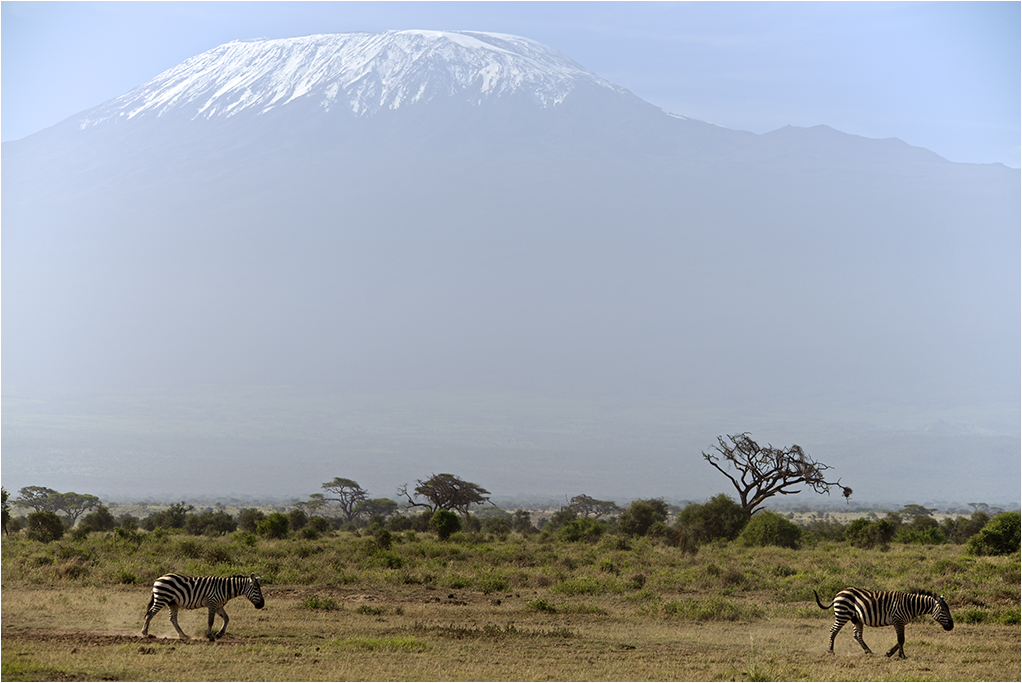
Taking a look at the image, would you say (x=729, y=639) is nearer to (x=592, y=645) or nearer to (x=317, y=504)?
(x=592, y=645)

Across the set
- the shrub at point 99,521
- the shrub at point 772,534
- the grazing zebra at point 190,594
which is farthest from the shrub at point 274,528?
the grazing zebra at point 190,594

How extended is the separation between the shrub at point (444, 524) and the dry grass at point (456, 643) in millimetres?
17596

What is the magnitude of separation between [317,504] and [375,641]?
66857 mm

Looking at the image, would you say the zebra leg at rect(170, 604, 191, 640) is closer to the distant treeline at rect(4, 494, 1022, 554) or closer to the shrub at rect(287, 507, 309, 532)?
the distant treeline at rect(4, 494, 1022, 554)

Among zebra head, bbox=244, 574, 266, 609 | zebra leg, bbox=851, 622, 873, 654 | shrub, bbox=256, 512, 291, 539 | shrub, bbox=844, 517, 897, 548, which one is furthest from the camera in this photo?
shrub, bbox=256, 512, 291, 539

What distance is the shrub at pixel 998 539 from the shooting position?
32875 millimetres

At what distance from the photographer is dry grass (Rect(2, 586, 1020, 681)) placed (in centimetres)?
1395

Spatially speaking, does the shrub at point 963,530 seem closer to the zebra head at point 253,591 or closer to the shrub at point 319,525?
the shrub at point 319,525

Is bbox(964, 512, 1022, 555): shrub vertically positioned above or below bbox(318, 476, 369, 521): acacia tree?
above

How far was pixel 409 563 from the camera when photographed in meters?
28.8

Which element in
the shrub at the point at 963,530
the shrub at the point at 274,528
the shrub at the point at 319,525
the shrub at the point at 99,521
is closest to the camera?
the shrub at the point at 274,528

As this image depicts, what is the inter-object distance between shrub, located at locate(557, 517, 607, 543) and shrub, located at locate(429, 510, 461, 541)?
492 centimetres

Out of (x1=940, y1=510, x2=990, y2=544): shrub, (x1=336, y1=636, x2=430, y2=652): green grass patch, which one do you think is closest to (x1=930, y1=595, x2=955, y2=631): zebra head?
(x1=336, y1=636, x2=430, y2=652): green grass patch

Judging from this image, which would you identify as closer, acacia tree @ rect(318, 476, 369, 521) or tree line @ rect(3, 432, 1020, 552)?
tree line @ rect(3, 432, 1020, 552)
